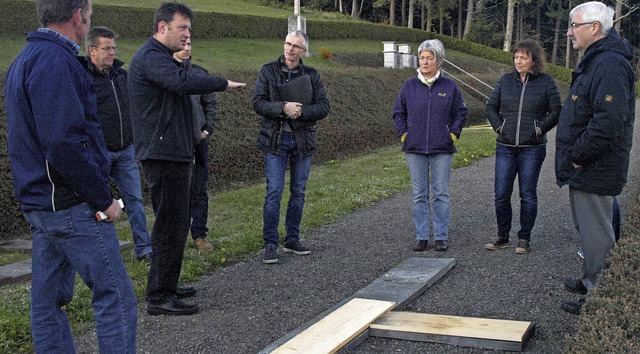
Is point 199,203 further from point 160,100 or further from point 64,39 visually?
point 64,39

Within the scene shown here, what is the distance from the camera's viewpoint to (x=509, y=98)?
6996 mm

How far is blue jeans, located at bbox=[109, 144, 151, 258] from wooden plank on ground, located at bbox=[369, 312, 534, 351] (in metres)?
2.85

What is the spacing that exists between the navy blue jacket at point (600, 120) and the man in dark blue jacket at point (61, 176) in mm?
3312

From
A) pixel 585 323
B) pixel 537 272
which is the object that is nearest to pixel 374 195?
pixel 537 272

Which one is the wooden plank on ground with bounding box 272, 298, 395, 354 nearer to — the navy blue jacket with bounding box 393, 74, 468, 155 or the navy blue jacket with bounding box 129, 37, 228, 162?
the navy blue jacket with bounding box 129, 37, 228, 162

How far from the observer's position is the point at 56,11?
11.4 ft

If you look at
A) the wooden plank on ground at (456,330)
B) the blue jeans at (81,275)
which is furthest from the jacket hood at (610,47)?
the blue jeans at (81,275)

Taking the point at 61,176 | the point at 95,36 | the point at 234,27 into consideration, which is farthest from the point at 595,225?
the point at 234,27

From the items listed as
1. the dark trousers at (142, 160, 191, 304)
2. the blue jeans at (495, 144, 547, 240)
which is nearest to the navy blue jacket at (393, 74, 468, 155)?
the blue jeans at (495, 144, 547, 240)

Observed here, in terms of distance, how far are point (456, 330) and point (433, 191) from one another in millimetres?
2767

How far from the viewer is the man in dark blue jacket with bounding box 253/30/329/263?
6.79 m

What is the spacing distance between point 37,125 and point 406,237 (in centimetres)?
514

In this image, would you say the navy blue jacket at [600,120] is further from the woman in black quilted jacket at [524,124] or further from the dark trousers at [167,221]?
the dark trousers at [167,221]

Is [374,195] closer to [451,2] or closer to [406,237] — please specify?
[406,237]
